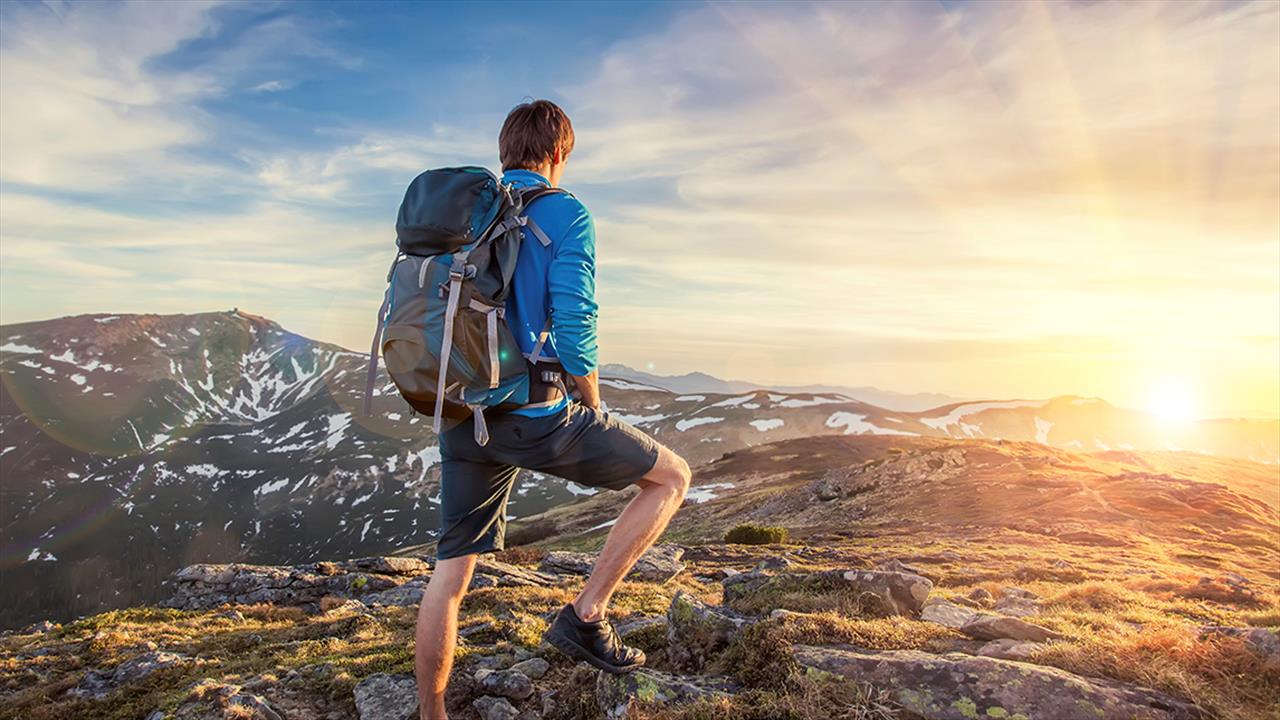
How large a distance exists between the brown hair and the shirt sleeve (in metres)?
0.72

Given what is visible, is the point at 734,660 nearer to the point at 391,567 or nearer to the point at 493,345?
the point at 493,345

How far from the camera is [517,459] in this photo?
463 centimetres

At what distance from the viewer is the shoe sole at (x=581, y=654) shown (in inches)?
200

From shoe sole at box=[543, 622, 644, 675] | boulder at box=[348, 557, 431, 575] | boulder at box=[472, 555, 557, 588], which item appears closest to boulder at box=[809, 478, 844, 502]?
boulder at box=[472, 555, 557, 588]

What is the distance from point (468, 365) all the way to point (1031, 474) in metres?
45.7

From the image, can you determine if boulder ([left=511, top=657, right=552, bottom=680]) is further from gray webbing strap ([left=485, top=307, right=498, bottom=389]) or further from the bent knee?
gray webbing strap ([left=485, top=307, right=498, bottom=389])

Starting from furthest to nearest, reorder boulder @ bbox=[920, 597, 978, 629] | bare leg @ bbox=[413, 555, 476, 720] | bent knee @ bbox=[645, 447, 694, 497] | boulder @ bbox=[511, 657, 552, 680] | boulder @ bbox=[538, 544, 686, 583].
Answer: boulder @ bbox=[538, 544, 686, 583]
boulder @ bbox=[920, 597, 978, 629]
boulder @ bbox=[511, 657, 552, 680]
bent knee @ bbox=[645, 447, 694, 497]
bare leg @ bbox=[413, 555, 476, 720]

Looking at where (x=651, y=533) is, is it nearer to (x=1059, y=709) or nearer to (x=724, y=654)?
(x=724, y=654)

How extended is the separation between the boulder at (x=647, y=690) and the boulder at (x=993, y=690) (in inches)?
32.7

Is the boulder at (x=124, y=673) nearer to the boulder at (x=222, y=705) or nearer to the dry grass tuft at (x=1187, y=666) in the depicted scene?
the boulder at (x=222, y=705)

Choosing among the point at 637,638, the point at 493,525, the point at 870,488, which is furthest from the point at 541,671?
the point at 870,488

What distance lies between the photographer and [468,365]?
167 inches

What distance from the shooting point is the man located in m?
4.47

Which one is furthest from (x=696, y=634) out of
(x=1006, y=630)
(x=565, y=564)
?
(x=565, y=564)
